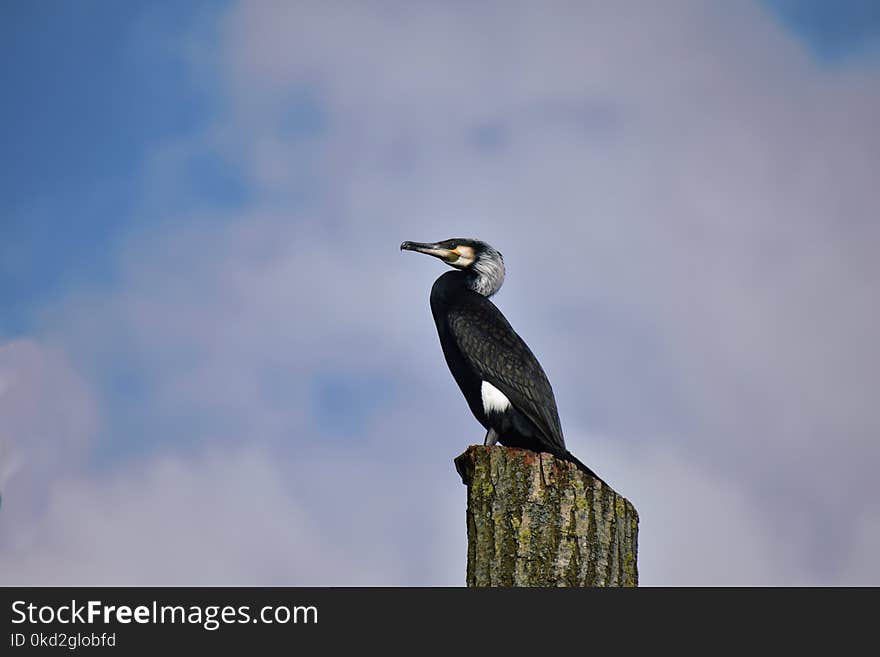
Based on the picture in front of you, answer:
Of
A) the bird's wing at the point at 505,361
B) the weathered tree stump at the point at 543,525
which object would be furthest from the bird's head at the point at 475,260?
the weathered tree stump at the point at 543,525

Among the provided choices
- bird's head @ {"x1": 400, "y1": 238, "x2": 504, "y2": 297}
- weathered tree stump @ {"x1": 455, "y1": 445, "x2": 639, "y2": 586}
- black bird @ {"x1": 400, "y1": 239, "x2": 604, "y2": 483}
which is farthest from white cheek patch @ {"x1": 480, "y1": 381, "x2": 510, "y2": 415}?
weathered tree stump @ {"x1": 455, "y1": 445, "x2": 639, "y2": 586}

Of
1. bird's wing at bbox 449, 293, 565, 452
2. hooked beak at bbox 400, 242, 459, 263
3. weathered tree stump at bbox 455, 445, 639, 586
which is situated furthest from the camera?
hooked beak at bbox 400, 242, 459, 263

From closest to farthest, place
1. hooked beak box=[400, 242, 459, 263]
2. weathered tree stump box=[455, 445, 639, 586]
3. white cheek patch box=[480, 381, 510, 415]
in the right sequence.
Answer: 1. weathered tree stump box=[455, 445, 639, 586]
2. white cheek patch box=[480, 381, 510, 415]
3. hooked beak box=[400, 242, 459, 263]

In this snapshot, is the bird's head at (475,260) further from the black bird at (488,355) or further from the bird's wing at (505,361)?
the bird's wing at (505,361)

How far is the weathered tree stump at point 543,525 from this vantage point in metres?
4.91

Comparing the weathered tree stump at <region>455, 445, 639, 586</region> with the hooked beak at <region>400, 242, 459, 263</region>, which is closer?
the weathered tree stump at <region>455, 445, 639, 586</region>

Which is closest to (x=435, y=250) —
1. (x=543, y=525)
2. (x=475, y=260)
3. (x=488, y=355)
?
(x=475, y=260)

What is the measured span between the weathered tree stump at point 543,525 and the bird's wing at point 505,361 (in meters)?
1.72

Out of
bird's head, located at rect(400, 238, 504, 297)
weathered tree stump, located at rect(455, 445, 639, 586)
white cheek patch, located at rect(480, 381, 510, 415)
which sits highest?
bird's head, located at rect(400, 238, 504, 297)

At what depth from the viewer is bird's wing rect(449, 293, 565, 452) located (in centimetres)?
703

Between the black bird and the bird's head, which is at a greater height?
the bird's head

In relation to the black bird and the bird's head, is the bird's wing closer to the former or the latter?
the black bird
